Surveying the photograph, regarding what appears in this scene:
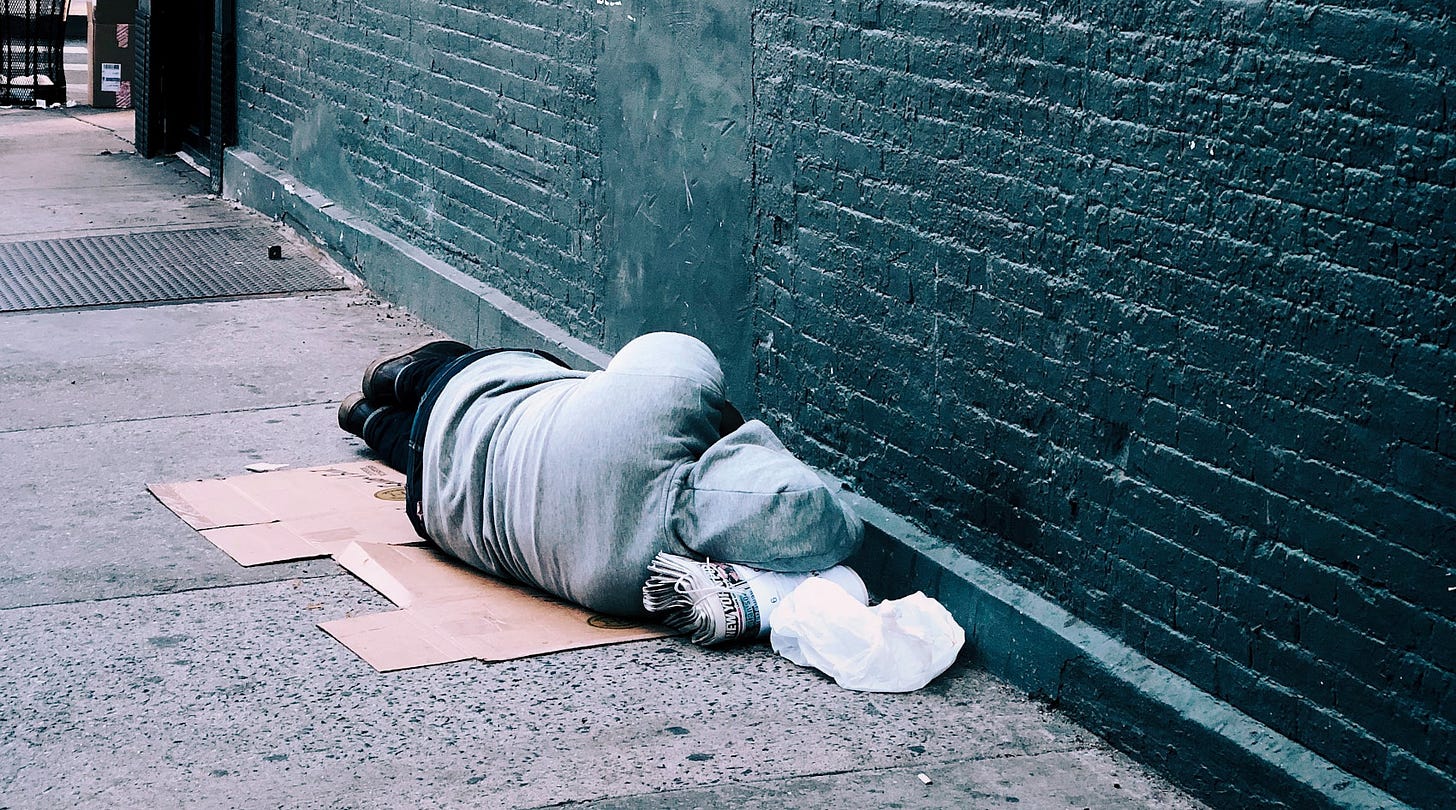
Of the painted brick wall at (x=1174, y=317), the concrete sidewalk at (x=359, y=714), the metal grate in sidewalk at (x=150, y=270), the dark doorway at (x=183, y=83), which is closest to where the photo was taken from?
the painted brick wall at (x=1174, y=317)

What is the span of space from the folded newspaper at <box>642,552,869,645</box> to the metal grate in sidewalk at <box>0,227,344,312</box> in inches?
175

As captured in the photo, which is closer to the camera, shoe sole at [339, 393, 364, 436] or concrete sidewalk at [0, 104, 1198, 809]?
concrete sidewalk at [0, 104, 1198, 809]

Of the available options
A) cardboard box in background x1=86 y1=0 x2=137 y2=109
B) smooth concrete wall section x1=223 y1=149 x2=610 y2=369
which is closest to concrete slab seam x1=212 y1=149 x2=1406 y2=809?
smooth concrete wall section x1=223 y1=149 x2=610 y2=369

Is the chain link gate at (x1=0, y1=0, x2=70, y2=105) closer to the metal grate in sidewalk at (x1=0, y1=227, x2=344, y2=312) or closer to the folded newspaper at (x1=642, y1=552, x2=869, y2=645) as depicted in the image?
the metal grate in sidewalk at (x1=0, y1=227, x2=344, y2=312)

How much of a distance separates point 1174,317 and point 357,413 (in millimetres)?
3053

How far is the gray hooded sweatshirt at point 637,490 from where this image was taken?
424 centimetres

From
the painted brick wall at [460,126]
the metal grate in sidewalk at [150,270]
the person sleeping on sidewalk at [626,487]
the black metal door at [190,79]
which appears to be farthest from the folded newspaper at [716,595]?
the black metal door at [190,79]

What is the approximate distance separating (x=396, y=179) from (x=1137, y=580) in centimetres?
514

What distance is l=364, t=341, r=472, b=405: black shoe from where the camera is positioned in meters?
5.41

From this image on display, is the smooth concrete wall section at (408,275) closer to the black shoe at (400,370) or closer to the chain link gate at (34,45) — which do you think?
the black shoe at (400,370)

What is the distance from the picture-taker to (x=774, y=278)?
5.02 m

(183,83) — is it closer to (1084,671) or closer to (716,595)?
(716,595)

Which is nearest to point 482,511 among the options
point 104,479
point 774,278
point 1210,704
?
point 774,278

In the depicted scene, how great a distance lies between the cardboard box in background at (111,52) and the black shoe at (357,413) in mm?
8958
